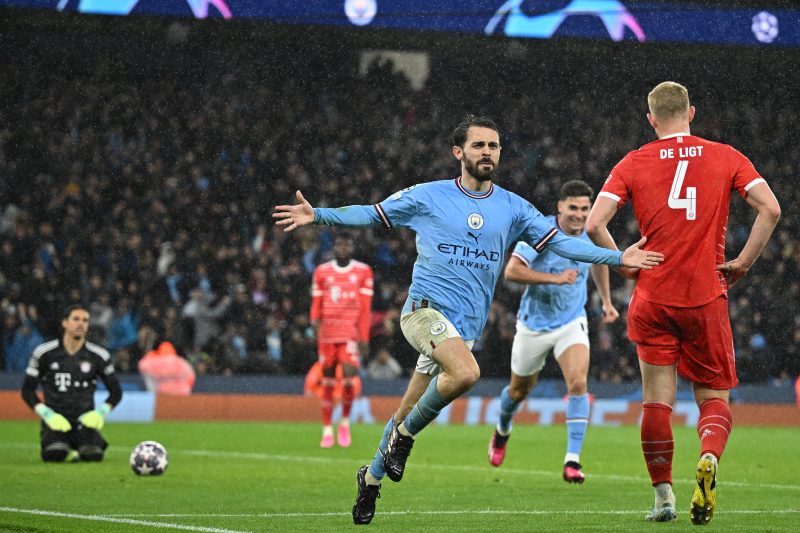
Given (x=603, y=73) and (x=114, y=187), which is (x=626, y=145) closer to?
(x=603, y=73)

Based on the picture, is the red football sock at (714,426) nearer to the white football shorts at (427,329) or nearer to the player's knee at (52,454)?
the white football shorts at (427,329)

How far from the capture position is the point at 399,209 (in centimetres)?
791

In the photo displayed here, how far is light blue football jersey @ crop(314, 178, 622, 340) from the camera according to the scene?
7.91 m

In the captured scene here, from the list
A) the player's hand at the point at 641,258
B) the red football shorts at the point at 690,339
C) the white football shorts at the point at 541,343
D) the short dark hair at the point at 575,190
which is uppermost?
the short dark hair at the point at 575,190

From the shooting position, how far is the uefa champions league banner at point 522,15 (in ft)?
70.7

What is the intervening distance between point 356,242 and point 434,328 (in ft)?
55.4

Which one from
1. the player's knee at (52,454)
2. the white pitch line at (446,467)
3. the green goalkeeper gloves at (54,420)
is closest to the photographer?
the white pitch line at (446,467)

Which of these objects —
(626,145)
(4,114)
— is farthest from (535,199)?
(4,114)

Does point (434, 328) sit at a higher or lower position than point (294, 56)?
lower

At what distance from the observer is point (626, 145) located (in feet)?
96.3

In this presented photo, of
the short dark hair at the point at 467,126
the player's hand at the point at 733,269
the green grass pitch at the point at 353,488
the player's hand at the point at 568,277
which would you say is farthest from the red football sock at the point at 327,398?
the player's hand at the point at 733,269

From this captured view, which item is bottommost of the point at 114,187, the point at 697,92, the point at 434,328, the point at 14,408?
the point at 14,408

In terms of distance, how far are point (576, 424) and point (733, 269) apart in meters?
4.05

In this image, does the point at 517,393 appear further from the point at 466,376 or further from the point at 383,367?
the point at 383,367
